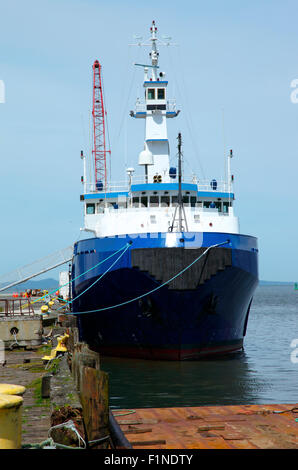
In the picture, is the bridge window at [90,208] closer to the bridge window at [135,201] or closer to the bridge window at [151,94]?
the bridge window at [135,201]

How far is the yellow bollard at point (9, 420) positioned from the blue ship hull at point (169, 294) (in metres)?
16.4

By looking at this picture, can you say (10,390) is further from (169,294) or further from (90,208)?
(90,208)

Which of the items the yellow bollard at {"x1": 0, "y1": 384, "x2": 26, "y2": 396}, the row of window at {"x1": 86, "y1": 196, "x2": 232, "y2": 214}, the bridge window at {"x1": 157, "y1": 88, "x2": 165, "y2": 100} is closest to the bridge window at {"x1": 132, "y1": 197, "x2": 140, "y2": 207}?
the row of window at {"x1": 86, "y1": 196, "x2": 232, "y2": 214}

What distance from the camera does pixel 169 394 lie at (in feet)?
58.9

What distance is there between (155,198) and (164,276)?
22.0 feet

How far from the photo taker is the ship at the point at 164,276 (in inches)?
848

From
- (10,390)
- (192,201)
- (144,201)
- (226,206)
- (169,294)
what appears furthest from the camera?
(226,206)

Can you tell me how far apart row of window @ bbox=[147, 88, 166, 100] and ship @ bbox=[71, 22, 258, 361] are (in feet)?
20.6

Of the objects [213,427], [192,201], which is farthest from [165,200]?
[213,427]

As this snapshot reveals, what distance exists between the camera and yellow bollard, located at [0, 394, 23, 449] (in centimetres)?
484

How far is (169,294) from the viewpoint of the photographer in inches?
844

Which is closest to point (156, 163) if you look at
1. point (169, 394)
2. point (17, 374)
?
point (169, 394)
